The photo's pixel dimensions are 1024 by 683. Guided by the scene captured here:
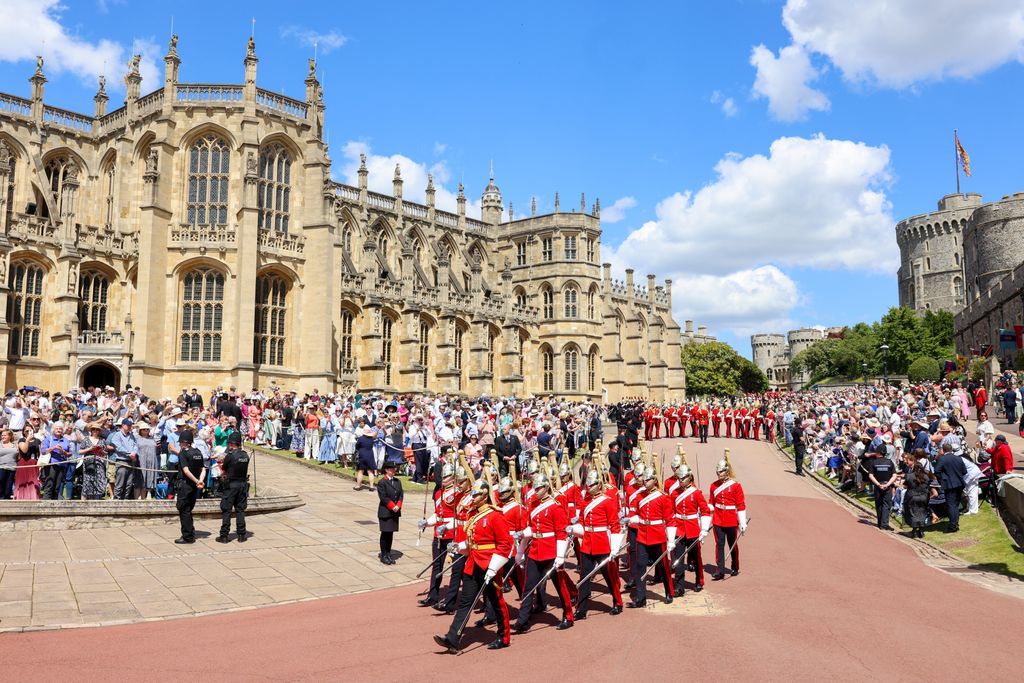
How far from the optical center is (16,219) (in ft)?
102

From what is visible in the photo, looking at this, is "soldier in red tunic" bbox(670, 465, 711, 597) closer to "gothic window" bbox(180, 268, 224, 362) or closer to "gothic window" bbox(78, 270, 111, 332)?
"gothic window" bbox(180, 268, 224, 362)

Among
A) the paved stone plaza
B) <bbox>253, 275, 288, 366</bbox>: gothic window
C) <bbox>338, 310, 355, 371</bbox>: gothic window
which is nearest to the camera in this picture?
the paved stone plaza

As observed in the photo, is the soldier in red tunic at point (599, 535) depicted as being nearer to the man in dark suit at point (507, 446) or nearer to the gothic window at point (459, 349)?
the man in dark suit at point (507, 446)

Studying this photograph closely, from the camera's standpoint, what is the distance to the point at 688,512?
36.1 ft

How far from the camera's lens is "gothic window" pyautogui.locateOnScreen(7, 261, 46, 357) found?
3109 cm

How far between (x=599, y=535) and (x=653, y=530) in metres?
0.93

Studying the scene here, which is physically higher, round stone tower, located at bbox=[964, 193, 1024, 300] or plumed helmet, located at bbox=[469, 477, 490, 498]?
round stone tower, located at bbox=[964, 193, 1024, 300]

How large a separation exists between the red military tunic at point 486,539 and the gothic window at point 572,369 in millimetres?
47403

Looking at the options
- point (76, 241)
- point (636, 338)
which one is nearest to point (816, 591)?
point (76, 241)

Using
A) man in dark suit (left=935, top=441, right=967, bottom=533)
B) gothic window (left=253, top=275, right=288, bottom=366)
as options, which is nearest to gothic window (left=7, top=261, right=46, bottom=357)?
gothic window (left=253, top=275, right=288, bottom=366)

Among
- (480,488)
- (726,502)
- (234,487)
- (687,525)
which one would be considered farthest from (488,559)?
(234,487)

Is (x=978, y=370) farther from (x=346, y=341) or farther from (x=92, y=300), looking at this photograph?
(x=92, y=300)

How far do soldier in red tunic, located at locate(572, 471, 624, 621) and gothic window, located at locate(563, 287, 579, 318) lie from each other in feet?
154

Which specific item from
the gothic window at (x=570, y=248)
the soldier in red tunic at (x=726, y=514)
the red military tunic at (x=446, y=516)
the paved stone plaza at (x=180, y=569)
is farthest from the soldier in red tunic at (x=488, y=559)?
the gothic window at (x=570, y=248)
